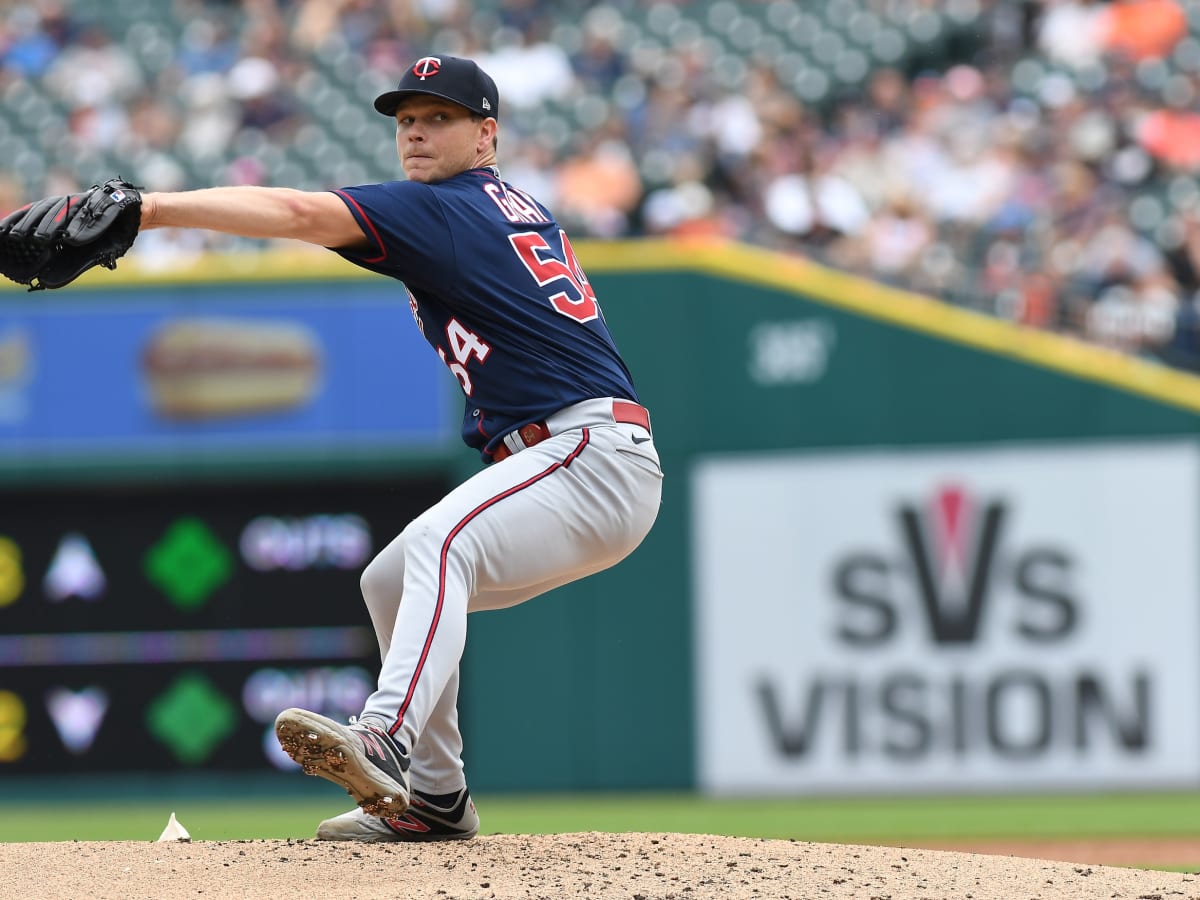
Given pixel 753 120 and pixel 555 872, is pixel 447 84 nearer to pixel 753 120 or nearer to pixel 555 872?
pixel 555 872

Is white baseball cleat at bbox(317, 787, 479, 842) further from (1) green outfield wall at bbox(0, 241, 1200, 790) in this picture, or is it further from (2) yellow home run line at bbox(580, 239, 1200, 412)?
(2) yellow home run line at bbox(580, 239, 1200, 412)

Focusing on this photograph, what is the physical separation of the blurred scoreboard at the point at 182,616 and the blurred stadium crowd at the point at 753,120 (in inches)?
62.7

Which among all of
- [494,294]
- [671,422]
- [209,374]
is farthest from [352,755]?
[209,374]

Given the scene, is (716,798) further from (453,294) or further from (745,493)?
(453,294)

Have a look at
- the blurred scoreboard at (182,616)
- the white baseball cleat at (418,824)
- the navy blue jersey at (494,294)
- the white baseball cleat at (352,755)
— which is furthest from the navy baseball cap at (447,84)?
the blurred scoreboard at (182,616)

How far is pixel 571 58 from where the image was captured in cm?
1288

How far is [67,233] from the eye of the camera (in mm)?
3660

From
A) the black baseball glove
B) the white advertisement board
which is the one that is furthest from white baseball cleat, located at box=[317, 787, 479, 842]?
the white advertisement board

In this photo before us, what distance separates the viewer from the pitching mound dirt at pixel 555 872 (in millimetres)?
3922

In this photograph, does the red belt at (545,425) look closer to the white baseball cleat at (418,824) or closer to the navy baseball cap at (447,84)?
the navy baseball cap at (447,84)

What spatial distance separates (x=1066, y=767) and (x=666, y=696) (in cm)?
211

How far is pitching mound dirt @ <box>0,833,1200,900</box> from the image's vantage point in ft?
12.9

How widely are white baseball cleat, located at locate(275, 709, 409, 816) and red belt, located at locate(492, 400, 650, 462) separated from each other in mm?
770

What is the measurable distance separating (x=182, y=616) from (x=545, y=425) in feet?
20.4
